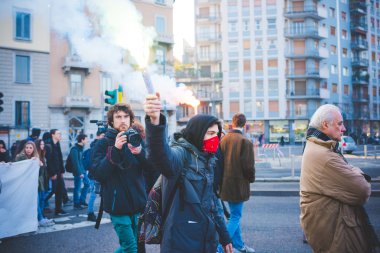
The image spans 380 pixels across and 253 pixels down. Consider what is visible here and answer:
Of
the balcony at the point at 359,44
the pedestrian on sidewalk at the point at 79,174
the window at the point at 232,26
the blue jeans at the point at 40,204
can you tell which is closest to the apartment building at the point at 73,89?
the pedestrian on sidewalk at the point at 79,174

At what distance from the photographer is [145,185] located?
4297 millimetres

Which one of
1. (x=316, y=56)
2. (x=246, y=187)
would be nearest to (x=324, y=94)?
(x=316, y=56)

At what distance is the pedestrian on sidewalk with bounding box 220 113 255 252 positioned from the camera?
531 centimetres

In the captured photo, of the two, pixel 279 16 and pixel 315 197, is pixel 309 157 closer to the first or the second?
pixel 315 197

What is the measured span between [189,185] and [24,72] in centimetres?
2945

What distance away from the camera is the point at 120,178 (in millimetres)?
3951

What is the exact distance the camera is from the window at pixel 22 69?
93.7 ft

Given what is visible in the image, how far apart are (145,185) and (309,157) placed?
1966 mm

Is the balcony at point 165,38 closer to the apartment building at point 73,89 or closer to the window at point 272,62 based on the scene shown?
the apartment building at point 73,89

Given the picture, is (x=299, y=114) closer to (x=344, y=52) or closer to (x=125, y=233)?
(x=344, y=52)

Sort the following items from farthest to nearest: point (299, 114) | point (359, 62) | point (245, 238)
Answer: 1. point (359, 62)
2. point (299, 114)
3. point (245, 238)

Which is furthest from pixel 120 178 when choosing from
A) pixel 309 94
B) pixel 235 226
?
pixel 309 94

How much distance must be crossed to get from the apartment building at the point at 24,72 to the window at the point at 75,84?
7.02 ft

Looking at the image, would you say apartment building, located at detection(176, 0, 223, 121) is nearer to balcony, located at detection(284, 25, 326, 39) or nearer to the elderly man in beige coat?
balcony, located at detection(284, 25, 326, 39)
